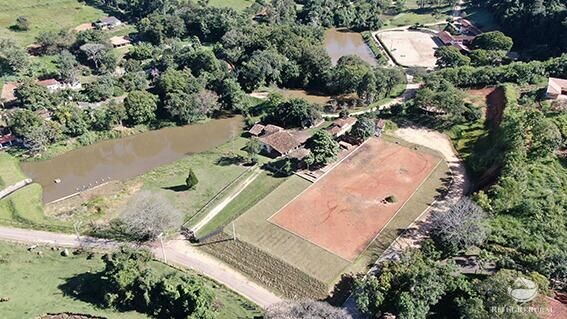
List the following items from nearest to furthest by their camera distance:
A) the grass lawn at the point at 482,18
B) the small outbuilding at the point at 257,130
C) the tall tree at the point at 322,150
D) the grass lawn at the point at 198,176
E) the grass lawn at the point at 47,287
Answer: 1. the grass lawn at the point at 47,287
2. the grass lawn at the point at 198,176
3. the tall tree at the point at 322,150
4. the small outbuilding at the point at 257,130
5. the grass lawn at the point at 482,18

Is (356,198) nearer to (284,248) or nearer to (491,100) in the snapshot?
(284,248)

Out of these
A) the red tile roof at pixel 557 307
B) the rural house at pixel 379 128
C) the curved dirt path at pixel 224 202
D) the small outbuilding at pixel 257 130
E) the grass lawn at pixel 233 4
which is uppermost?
the grass lawn at pixel 233 4

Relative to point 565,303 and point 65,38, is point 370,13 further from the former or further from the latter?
point 565,303

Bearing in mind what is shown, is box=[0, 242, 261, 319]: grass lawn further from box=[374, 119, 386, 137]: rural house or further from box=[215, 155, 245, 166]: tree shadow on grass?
box=[374, 119, 386, 137]: rural house

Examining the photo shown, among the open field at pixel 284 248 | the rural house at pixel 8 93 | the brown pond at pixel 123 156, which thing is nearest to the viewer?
the open field at pixel 284 248

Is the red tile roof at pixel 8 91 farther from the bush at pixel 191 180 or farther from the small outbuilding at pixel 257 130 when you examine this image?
the small outbuilding at pixel 257 130

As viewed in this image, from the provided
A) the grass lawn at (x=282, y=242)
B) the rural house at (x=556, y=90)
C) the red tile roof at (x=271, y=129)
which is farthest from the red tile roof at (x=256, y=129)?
the rural house at (x=556, y=90)

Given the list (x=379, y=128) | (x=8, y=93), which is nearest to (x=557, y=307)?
(x=379, y=128)
